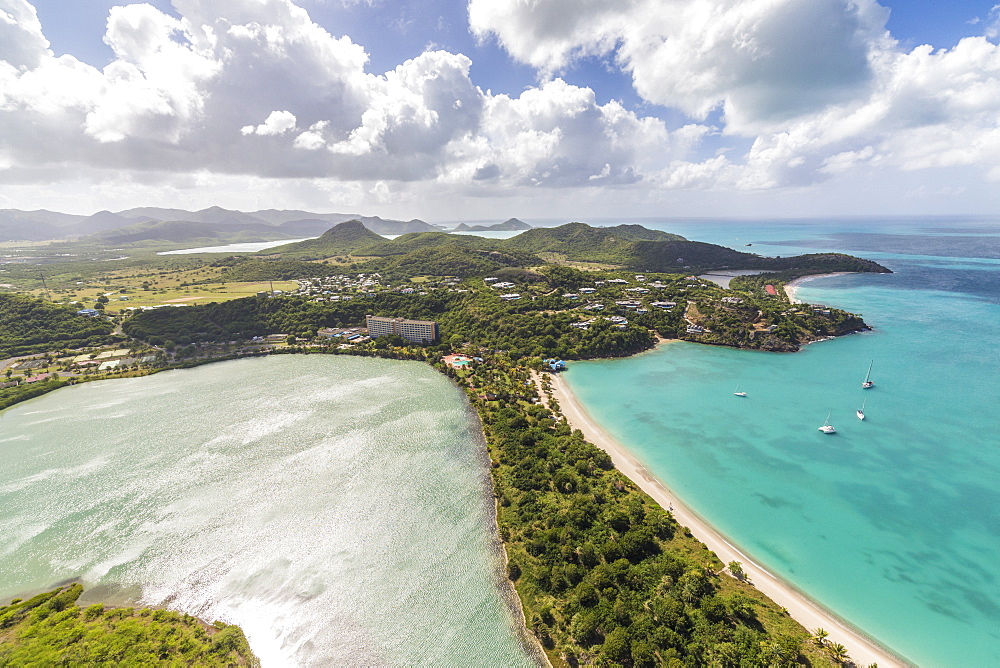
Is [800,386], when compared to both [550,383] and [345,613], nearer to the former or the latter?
[550,383]

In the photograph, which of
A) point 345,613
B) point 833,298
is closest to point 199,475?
point 345,613

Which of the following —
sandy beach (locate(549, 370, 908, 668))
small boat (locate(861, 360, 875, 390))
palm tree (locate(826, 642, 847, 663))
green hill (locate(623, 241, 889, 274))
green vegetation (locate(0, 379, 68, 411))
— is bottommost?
sandy beach (locate(549, 370, 908, 668))

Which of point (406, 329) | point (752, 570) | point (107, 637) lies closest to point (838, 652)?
point (752, 570)

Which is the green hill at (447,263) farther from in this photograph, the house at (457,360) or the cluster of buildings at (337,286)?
the house at (457,360)

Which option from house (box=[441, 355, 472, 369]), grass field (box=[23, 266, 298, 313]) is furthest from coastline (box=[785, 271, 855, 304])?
grass field (box=[23, 266, 298, 313])

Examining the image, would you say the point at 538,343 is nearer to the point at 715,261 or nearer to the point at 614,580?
the point at 614,580

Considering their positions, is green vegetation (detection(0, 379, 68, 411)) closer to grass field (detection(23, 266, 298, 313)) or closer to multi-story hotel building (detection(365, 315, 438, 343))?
grass field (detection(23, 266, 298, 313))
